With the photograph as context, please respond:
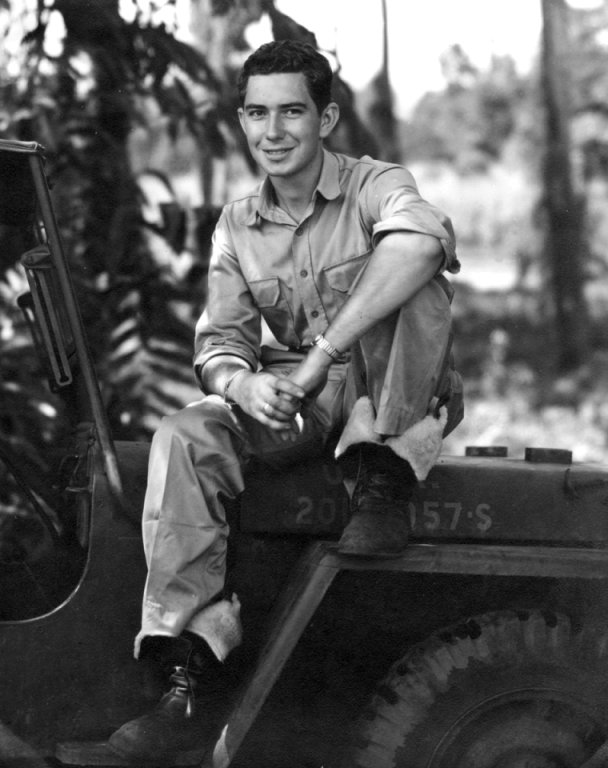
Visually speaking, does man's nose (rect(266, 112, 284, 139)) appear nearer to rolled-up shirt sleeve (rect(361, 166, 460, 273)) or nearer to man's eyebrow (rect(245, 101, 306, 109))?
man's eyebrow (rect(245, 101, 306, 109))

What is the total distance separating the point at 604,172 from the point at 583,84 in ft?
4.44

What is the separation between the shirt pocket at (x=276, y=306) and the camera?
12.6 ft

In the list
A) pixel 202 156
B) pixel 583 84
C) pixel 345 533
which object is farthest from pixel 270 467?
pixel 583 84

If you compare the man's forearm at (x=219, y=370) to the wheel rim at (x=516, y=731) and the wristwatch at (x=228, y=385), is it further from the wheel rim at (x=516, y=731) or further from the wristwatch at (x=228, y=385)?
the wheel rim at (x=516, y=731)

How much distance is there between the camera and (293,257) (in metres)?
3.81

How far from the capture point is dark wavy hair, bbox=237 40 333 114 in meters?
3.74

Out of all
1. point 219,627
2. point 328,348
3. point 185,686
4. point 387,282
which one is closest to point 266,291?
point 328,348

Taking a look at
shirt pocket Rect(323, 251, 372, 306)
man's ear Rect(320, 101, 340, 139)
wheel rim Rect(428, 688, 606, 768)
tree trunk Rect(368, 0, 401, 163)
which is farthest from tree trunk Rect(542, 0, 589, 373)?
wheel rim Rect(428, 688, 606, 768)

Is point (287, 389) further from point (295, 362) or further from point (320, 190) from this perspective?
point (320, 190)

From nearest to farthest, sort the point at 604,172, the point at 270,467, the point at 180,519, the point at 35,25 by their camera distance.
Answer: the point at 180,519 → the point at 270,467 → the point at 35,25 → the point at 604,172

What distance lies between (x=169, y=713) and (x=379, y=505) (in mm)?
764

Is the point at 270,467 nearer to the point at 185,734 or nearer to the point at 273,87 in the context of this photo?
the point at 185,734

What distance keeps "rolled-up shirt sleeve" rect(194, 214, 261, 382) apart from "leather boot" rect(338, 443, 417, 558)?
55 centimetres

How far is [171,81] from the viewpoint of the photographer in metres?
6.23
